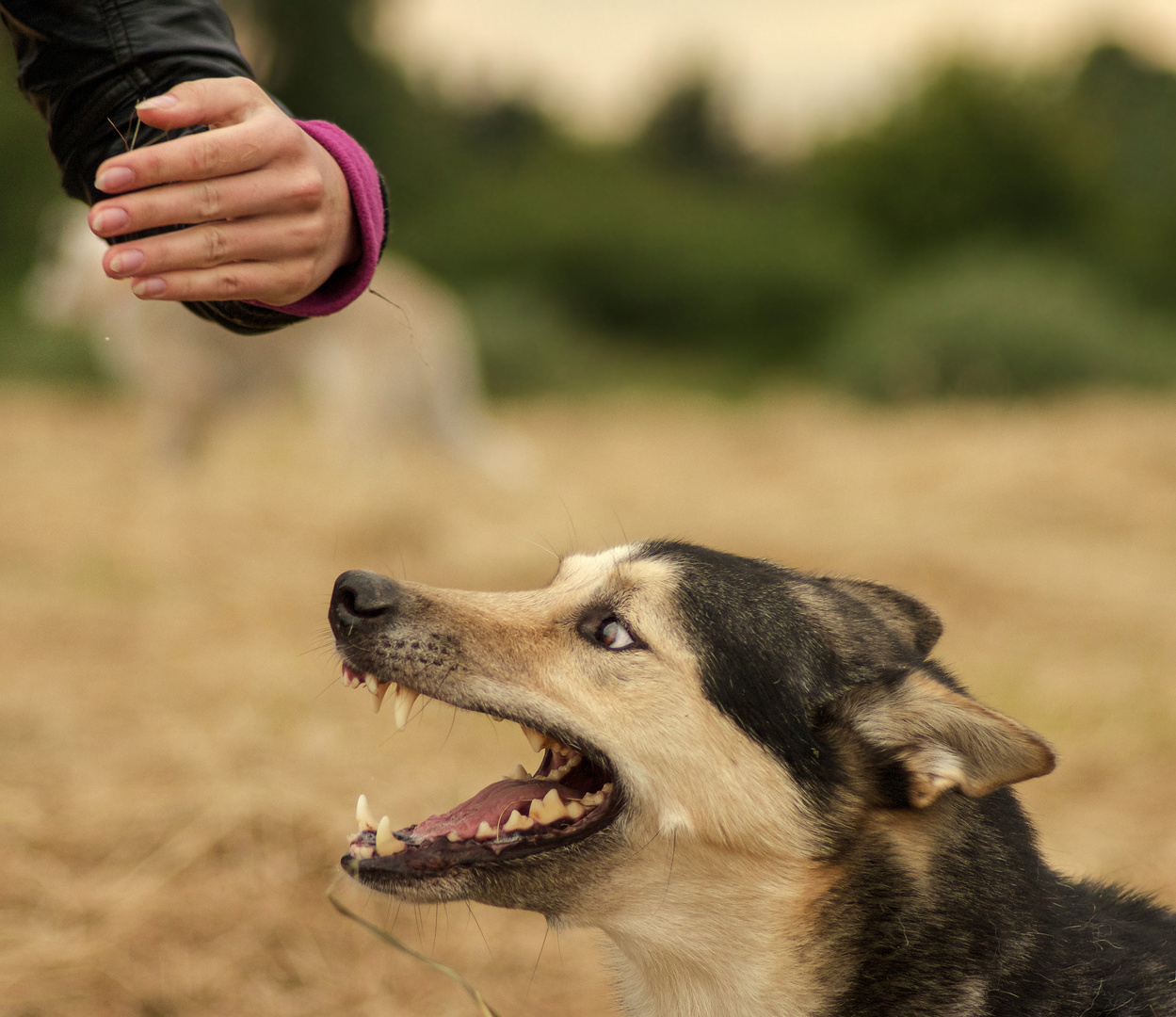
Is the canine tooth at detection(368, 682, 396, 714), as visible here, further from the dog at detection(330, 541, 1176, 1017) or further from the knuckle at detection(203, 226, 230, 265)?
the knuckle at detection(203, 226, 230, 265)

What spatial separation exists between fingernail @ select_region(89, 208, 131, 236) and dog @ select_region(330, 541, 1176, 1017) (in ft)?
2.65

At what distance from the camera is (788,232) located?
67.8 feet

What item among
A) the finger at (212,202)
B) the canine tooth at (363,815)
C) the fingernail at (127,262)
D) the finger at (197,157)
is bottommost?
the canine tooth at (363,815)

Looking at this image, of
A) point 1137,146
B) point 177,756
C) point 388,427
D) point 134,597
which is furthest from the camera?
point 1137,146

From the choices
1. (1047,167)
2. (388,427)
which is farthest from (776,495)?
(1047,167)

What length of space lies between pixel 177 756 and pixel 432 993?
1.59m

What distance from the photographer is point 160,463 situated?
29.2ft

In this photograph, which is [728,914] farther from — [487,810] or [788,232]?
[788,232]

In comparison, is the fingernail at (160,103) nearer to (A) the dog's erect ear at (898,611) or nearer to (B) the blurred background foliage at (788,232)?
(A) the dog's erect ear at (898,611)

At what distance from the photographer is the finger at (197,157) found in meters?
1.56

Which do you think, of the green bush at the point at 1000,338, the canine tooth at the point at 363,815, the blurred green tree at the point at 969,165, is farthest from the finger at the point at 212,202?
the blurred green tree at the point at 969,165

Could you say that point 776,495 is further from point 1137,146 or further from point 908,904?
point 1137,146

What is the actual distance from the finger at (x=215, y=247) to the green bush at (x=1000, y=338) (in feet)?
38.4

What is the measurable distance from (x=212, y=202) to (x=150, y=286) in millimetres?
167
